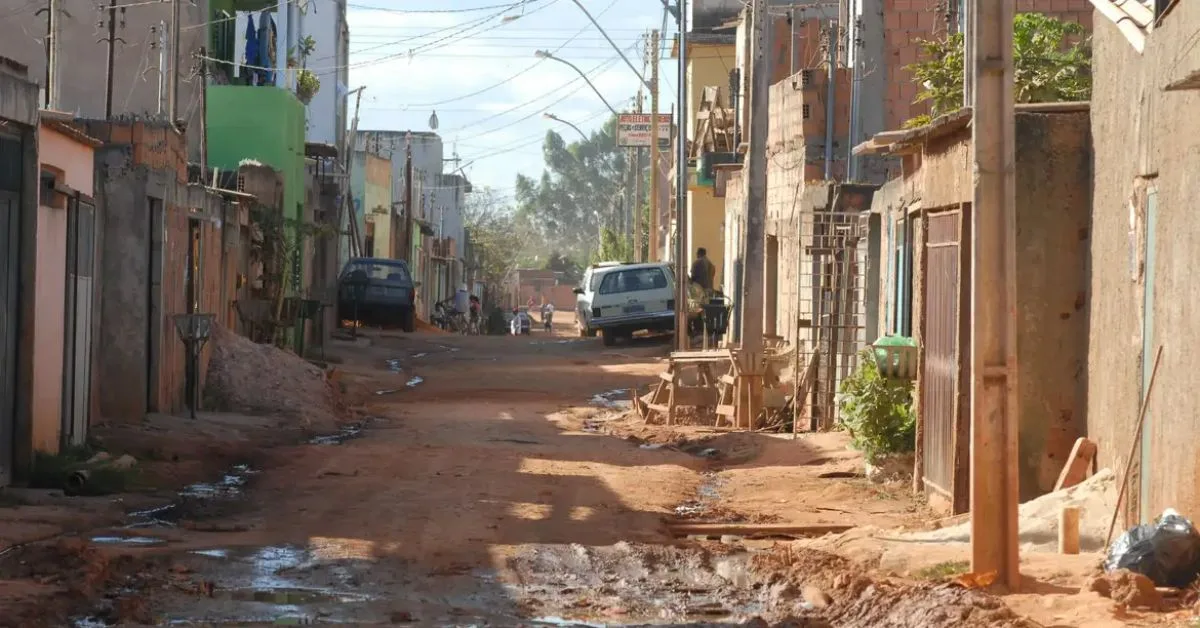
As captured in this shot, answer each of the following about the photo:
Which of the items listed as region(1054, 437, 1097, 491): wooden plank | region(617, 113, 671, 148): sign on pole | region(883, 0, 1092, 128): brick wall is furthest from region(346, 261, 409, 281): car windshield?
region(1054, 437, 1097, 491): wooden plank

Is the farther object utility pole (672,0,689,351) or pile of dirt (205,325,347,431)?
utility pole (672,0,689,351)

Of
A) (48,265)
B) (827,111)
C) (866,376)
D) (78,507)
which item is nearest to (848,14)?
(827,111)

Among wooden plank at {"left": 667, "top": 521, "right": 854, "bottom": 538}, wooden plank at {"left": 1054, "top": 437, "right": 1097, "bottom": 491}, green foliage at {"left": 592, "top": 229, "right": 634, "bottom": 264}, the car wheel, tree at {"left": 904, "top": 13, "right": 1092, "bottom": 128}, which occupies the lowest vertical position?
wooden plank at {"left": 667, "top": 521, "right": 854, "bottom": 538}

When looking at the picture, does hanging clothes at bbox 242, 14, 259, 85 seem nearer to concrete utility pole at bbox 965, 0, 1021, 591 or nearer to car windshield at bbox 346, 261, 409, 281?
car windshield at bbox 346, 261, 409, 281

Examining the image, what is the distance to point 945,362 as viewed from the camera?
1254 cm

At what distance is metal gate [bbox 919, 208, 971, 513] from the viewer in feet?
38.7

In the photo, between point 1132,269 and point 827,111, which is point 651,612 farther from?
point 827,111

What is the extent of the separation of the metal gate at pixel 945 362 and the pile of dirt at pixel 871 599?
213cm

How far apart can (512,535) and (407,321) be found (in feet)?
104

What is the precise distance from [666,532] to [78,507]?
4255 mm

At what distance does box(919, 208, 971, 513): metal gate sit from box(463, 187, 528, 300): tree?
242 ft

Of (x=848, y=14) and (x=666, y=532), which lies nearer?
(x=666, y=532)

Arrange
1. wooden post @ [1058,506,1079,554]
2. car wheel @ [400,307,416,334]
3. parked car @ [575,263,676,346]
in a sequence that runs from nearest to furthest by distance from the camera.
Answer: wooden post @ [1058,506,1079,554], parked car @ [575,263,676,346], car wheel @ [400,307,416,334]

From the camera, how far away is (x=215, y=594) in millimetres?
8844
